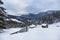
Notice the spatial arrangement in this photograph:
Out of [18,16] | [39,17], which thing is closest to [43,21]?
[39,17]

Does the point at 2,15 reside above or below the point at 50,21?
above

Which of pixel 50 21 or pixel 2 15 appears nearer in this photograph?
pixel 2 15

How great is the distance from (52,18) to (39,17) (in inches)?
112

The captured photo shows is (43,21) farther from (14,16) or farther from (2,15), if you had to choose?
(2,15)

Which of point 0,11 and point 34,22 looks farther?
point 34,22

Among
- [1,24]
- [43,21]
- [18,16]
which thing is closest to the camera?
[1,24]

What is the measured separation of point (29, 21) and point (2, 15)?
1277 cm

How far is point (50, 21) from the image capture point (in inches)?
1165

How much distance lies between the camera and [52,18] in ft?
100

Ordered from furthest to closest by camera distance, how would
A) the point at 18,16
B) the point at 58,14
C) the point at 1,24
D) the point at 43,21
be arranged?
1. the point at 18,16
2. the point at 43,21
3. the point at 58,14
4. the point at 1,24

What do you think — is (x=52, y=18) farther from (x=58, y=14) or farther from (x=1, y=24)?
(x=1, y=24)

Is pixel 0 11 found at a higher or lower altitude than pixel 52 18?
higher

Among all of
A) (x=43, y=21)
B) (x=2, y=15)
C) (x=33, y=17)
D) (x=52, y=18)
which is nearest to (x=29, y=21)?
(x=33, y=17)

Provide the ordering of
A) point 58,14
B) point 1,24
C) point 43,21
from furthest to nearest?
point 43,21
point 58,14
point 1,24
